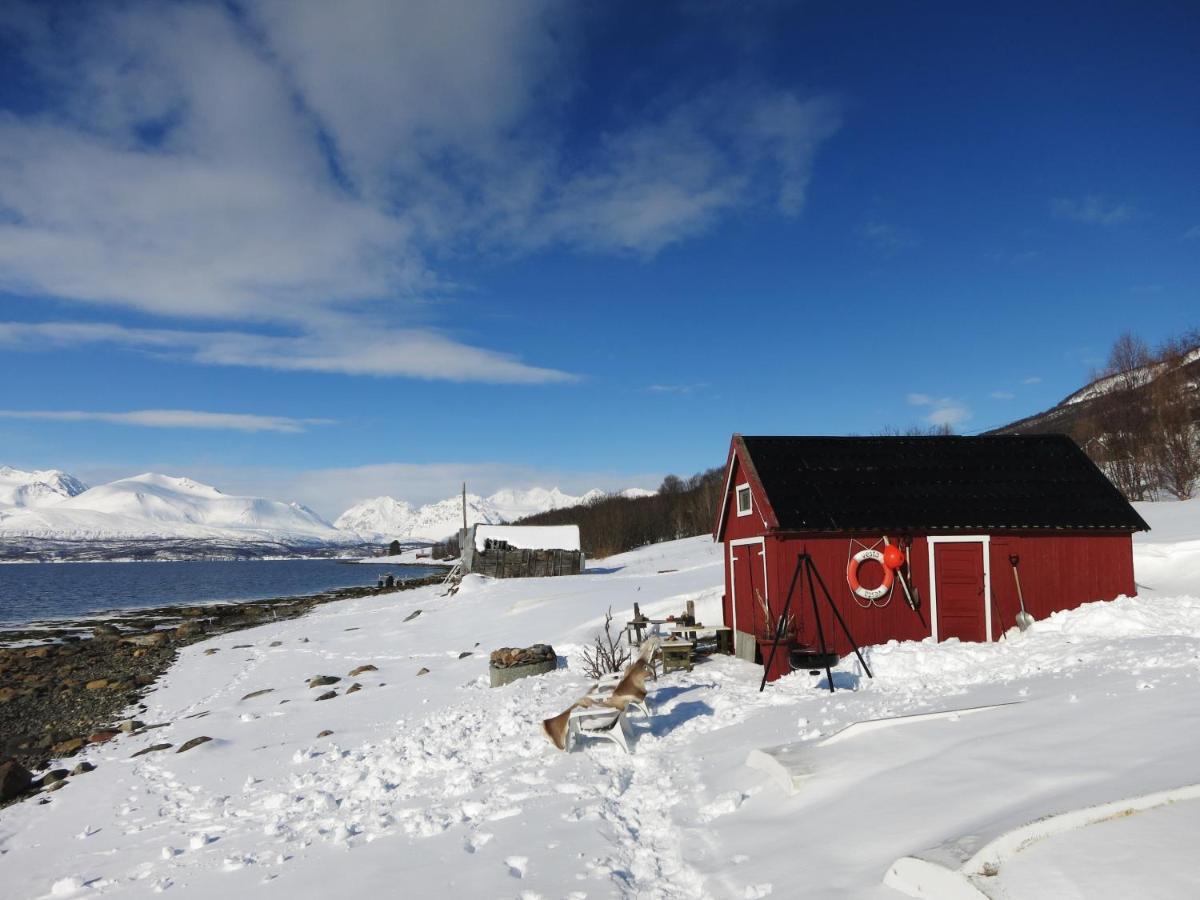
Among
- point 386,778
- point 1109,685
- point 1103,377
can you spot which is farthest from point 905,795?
point 1103,377

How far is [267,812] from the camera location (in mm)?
9359

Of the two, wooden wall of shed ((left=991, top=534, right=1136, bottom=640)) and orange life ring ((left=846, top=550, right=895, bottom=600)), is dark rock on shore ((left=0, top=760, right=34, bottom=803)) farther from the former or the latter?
wooden wall of shed ((left=991, top=534, right=1136, bottom=640))

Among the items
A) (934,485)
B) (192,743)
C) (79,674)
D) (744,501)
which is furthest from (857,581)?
(79,674)

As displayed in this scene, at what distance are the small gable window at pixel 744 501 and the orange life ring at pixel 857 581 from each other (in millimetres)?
2648

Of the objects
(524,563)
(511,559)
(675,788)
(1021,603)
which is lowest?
(675,788)

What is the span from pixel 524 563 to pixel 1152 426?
35952mm

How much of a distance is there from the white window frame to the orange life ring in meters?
2.56

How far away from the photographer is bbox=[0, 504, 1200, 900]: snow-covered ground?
19.3 ft

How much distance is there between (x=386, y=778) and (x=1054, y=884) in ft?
25.8

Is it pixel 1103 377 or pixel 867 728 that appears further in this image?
pixel 1103 377

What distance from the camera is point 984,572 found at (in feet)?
54.3

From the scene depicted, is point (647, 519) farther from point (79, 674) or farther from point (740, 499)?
point (740, 499)

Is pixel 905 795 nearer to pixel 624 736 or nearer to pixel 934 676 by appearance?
pixel 624 736

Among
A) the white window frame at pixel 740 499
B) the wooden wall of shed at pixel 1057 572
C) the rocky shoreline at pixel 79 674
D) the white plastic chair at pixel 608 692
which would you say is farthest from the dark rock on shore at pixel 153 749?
the wooden wall of shed at pixel 1057 572
